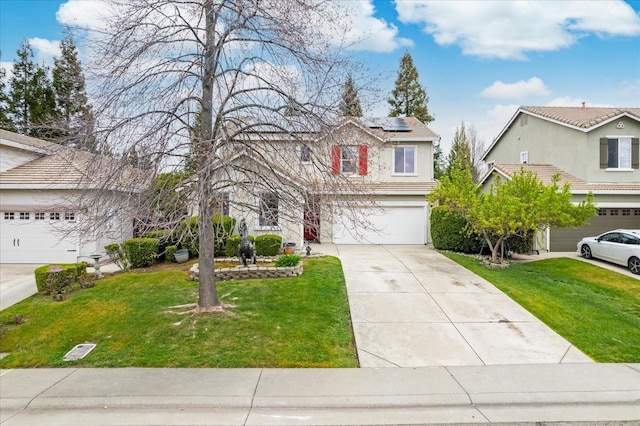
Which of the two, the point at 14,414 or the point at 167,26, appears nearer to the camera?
the point at 14,414

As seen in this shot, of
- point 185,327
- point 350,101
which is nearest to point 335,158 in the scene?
point 350,101

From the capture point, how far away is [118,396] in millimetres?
5199

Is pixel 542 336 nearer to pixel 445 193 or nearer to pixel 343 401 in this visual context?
pixel 343 401

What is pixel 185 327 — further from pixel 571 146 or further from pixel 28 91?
pixel 28 91

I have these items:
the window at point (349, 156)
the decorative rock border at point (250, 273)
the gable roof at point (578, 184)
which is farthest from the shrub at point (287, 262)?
the gable roof at point (578, 184)

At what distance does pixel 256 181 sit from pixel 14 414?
17.0ft

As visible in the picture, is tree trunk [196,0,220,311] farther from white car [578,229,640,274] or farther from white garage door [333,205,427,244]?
white car [578,229,640,274]

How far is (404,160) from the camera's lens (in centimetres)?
1895

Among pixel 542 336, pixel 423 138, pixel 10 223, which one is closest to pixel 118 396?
pixel 542 336

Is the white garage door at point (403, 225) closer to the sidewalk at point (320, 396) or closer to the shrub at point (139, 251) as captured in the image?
the shrub at point (139, 251)

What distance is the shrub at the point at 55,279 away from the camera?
9.98 meters

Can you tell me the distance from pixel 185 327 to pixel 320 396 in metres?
3.78

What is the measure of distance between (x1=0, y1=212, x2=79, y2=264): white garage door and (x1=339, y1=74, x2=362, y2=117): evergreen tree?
12.9 m

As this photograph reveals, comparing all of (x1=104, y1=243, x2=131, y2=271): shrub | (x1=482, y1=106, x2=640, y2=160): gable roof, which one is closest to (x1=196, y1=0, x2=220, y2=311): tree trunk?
(x1=104, y1=243, x2=131, y2=271): shrub
